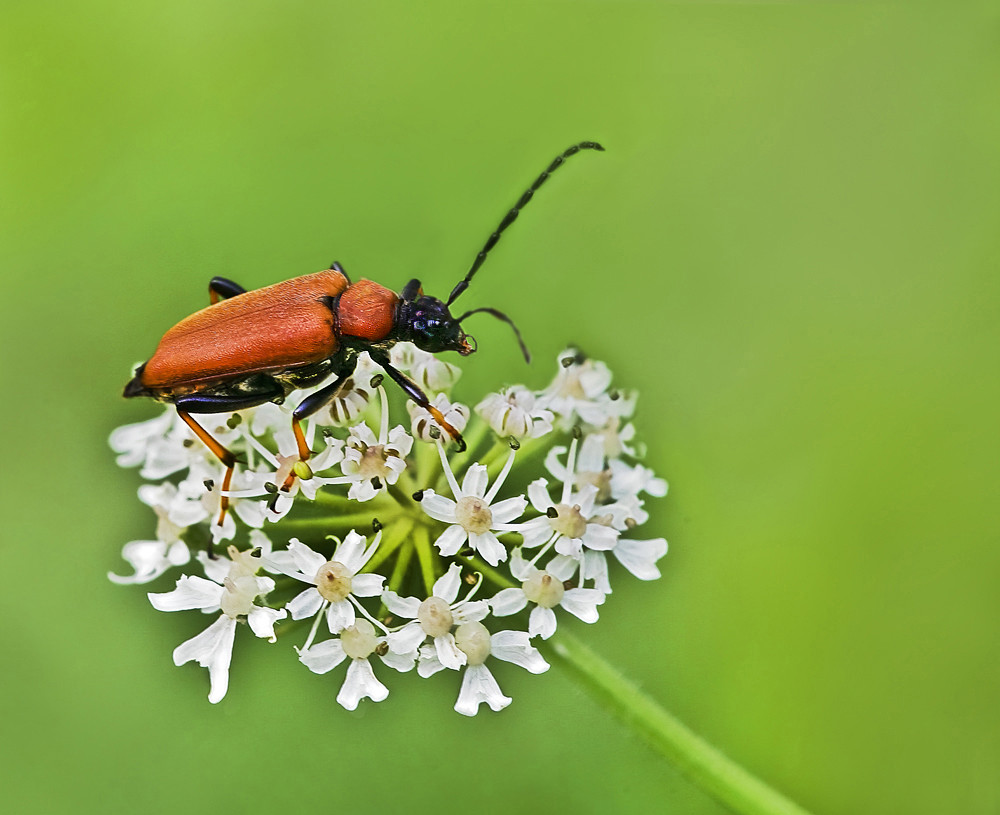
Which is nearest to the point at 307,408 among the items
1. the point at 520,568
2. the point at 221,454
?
the point at 221,454

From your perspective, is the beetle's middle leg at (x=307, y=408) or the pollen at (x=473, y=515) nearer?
the pollen at (x=473, y=515)

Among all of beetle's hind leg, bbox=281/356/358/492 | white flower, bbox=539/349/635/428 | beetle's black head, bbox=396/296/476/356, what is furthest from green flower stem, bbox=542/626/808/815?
beetle's black head, bbox=396/296/476/356

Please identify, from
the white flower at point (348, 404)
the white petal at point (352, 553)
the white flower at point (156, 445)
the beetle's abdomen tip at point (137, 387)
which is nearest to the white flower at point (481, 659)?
the white petal at point (352, 553)

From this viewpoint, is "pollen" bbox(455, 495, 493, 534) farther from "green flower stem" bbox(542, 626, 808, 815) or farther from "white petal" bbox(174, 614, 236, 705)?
"white petal" bbox(174, 614, 236, 705)

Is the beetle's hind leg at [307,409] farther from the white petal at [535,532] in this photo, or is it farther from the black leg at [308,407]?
the white petal at [535,532]

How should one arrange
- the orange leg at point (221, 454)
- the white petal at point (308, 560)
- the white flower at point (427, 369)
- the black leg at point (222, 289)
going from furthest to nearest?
the black leg at point (222, 289)
the white flower at point (427, 369)
the orange leg at point (221, 454)
the white petal at point (308, 560)

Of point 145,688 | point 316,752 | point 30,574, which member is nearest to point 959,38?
point 316,752

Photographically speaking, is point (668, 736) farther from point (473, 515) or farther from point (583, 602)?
point (473, 515)
